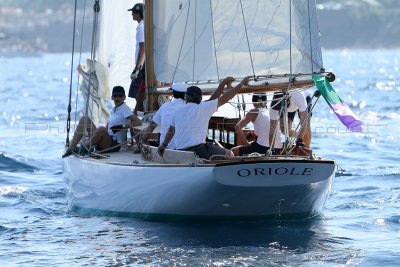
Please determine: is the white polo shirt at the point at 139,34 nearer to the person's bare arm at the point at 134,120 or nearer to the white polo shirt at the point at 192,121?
the person's bare arm at the point at 134,120

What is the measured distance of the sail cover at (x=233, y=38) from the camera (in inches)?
573

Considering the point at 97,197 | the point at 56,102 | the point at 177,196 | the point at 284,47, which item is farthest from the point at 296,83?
the point at 56,102

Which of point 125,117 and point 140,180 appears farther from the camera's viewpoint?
point 125,117

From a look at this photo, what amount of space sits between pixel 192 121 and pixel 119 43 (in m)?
4.88

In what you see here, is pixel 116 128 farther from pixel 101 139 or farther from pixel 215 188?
pixel 215 188

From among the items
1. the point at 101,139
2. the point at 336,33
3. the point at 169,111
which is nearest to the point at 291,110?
the point at 169,111

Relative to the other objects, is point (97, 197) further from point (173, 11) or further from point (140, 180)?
point (173, 11)

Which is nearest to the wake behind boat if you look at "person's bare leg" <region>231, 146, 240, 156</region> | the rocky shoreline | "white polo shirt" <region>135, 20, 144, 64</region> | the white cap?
the white cap

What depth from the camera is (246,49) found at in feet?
49.0

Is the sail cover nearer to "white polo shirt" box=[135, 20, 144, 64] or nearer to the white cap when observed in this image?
the white cap

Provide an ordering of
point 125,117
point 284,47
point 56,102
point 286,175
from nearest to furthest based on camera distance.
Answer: point 286,175, point 284,47, point 125,117, point 56,102

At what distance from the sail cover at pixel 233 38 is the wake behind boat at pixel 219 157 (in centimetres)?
1

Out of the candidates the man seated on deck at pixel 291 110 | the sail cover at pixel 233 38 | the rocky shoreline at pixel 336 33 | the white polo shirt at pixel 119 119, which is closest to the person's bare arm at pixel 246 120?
the man seated on deck at pixel 291 110

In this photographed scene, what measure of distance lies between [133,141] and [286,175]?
3225 mm
